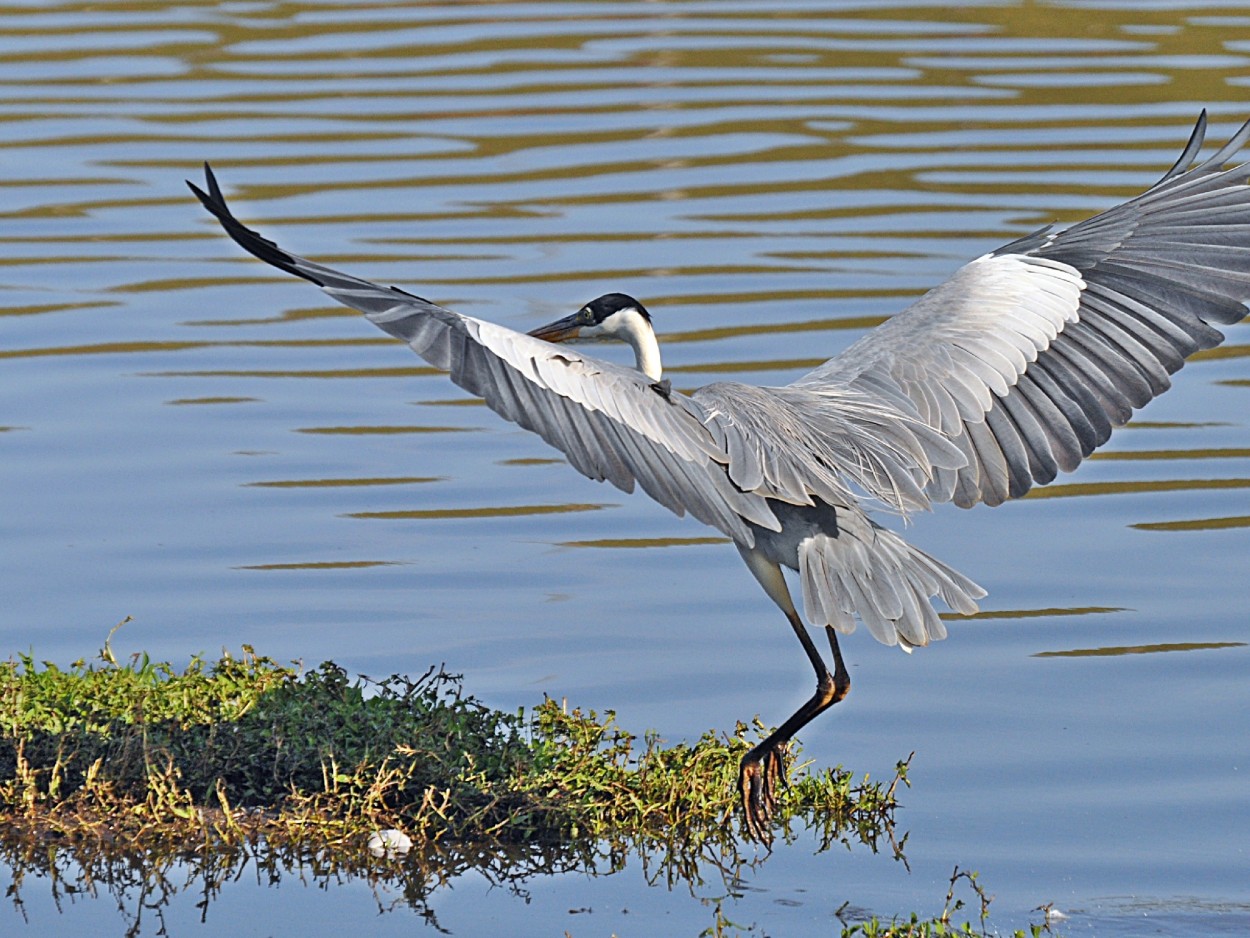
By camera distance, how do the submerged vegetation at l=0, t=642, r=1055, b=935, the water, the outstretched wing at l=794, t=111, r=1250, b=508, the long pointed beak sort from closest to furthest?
the submerged vegetation at l=0, t=642, r=1055, b=935 → the water → the outstretched wing at l=794, t=111, r=1250, b=508 → the long pointed beak

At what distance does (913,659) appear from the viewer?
6.89 m

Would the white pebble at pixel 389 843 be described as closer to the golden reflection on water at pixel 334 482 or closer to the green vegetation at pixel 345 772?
the green vegetation at pixel 345 772

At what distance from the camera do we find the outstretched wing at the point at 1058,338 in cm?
602

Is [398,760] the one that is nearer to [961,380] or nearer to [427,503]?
[961,380]

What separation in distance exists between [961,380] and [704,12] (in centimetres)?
1399

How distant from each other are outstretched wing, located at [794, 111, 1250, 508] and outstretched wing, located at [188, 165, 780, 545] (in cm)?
88

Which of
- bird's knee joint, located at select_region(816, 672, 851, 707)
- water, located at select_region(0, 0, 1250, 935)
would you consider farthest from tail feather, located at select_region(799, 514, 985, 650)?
water, located at select_region(0, 0, 1250, 935)

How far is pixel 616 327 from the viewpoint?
21.0ft

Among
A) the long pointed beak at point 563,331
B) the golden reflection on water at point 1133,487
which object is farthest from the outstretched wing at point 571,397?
the golden reflection on water at point 1133,487

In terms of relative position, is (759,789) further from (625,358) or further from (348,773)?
(625,358)

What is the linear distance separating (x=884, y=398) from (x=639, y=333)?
779 mm

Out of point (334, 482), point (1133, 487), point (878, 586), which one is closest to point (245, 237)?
point (878, 586)

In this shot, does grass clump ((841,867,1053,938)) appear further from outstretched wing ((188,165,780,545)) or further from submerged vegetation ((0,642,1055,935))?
outstretched wing ((188,165,780,545))

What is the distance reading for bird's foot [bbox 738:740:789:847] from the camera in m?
5.31
